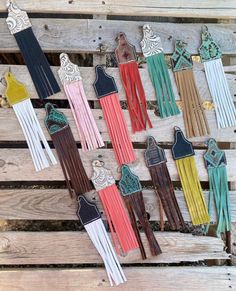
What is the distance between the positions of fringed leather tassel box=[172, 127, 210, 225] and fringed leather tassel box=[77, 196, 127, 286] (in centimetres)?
35

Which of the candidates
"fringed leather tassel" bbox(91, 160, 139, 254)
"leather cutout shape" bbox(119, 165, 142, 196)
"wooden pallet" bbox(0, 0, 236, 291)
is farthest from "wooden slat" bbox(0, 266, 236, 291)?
"leather cutout shape" bbox(119, 165, 142, 196)

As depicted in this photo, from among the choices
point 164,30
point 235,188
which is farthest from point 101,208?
point 164,30

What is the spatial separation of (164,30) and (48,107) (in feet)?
1.86

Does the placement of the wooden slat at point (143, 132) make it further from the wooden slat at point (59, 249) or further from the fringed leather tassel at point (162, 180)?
the wooden slat at point (59, 249)

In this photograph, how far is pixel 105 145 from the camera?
1804mm

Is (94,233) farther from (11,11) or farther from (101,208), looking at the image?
(11,11)

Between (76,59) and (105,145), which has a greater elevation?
(76,59)

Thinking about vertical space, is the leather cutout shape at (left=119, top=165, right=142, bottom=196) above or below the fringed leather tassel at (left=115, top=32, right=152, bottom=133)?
below

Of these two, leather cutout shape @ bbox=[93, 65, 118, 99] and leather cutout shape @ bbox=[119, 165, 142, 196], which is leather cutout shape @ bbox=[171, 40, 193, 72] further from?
leather cutout shape @ bbox=[119, 165, 142, 196]

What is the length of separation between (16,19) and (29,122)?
40 cm

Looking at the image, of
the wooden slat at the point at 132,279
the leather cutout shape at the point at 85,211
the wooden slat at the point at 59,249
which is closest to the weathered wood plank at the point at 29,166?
the leather cutout shape at the point at 85,211

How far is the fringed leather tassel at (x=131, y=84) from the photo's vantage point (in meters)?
1.78

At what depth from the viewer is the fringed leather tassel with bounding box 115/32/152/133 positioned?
1.78 metres

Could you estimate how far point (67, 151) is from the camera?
69.0 inches
